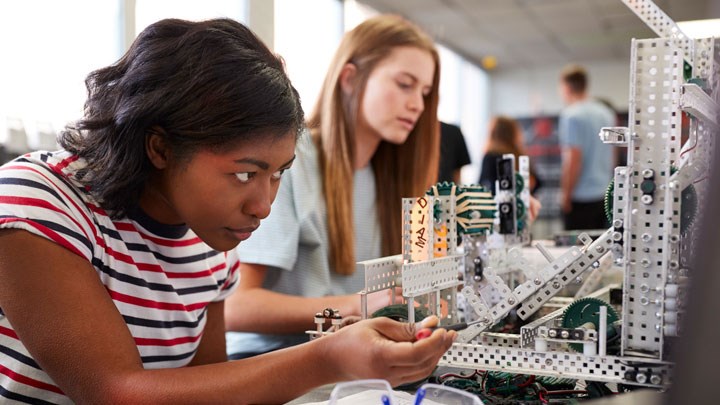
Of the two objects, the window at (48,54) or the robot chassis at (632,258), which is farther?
the window at (48,54)

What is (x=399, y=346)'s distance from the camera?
0.97 metres

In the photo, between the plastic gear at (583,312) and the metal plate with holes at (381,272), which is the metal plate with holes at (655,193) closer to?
the plastic gear at (583,312)

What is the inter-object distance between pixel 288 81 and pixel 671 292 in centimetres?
76

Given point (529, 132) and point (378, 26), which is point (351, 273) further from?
point (529, 132)

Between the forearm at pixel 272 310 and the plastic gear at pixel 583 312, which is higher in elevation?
the plastic gear at pixel 583 312

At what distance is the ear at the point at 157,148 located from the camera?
123cm

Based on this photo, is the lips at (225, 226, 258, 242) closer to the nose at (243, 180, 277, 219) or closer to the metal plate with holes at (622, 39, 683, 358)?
the nose at (243, 180, 277, 219)

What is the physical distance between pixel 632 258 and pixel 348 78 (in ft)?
3.75

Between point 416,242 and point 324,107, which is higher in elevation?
point 324,107

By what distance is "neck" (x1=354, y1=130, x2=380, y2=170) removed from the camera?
2186 mm

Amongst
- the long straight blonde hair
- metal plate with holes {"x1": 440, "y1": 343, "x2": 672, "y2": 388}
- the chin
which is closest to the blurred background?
the long straight blonde hair

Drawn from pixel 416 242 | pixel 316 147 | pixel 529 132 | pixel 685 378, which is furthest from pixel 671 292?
pixel 529 132

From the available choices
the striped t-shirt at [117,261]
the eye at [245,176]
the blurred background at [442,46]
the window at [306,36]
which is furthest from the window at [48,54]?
the eye at [245,176]

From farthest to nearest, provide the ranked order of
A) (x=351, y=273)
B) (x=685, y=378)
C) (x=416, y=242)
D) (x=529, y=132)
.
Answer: (x=529, y=132), (x=351, y=273), (x=416, y=242), (x=685, y=378)
